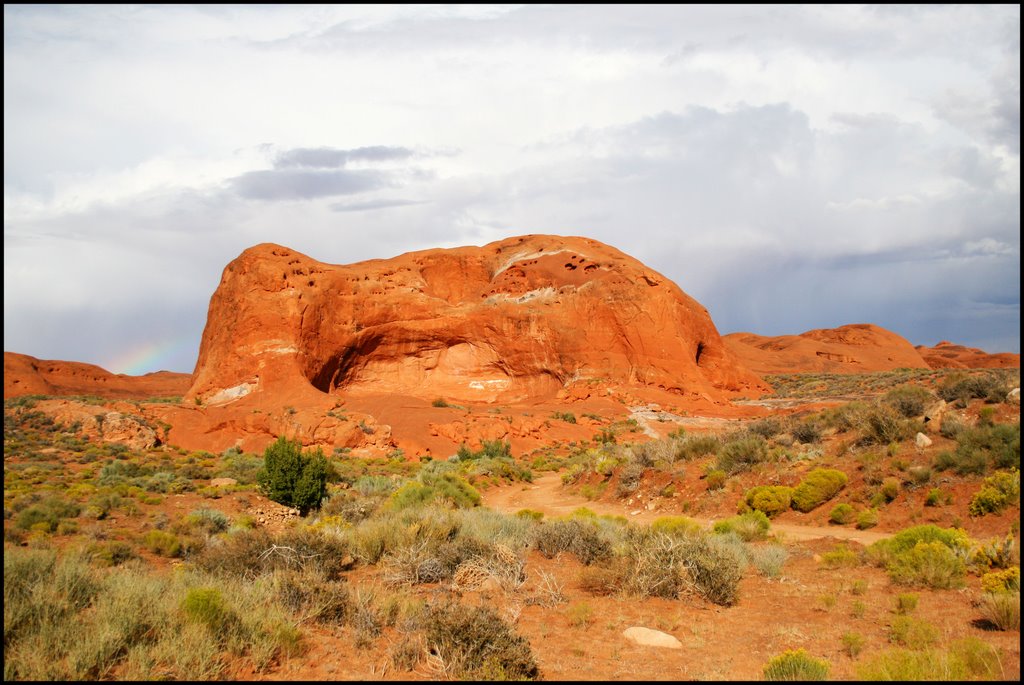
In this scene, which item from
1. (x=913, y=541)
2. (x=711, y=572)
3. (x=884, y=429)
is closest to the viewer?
(x=711, y=572)

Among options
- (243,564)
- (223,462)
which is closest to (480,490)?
(223,462)

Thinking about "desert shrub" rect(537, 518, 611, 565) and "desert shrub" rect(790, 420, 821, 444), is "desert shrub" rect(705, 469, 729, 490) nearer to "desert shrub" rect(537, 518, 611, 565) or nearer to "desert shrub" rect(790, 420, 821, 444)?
"desert shrub" rect(790, 420, 821, 444)

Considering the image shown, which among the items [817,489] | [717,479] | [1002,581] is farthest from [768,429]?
[1002,581]

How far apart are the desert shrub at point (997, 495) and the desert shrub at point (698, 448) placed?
772 cm

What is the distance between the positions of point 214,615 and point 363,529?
5025 mm

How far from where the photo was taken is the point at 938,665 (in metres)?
5.14

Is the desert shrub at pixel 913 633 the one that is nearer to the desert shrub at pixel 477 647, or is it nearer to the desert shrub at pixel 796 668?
the desert shrub at pixel 796 668

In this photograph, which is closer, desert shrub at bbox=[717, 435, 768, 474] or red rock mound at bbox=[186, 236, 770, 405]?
desert shrub at bbox=[717, 435, 768, 474]

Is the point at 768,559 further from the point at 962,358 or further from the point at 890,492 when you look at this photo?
the point at 962,358

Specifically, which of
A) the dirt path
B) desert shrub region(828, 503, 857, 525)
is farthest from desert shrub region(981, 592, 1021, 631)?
desert shrub region(828, 503, 857, 525)

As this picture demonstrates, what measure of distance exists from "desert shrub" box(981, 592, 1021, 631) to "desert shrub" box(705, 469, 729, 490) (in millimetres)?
9500

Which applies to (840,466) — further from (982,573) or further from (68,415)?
(68,415)

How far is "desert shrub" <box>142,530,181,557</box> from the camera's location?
458 inches

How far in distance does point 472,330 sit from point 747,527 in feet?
119
